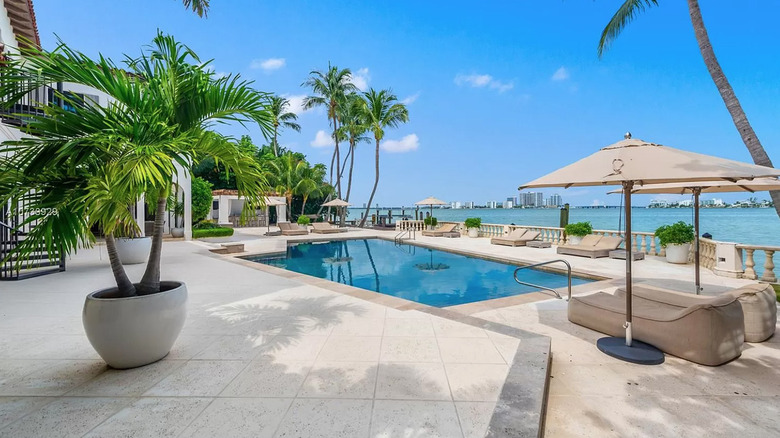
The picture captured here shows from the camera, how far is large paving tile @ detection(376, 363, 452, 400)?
2.59 meters

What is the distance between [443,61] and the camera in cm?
2789

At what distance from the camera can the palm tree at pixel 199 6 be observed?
10250mm

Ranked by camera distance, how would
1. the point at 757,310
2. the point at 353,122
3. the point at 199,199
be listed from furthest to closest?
the point at 353,122 < the point at 199,199 < the point at 757,310

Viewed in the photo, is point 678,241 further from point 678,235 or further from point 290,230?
point 290,230

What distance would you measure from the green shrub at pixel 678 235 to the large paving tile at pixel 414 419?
31.6ft

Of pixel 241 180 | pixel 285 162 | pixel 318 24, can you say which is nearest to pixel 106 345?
pixel 241 180

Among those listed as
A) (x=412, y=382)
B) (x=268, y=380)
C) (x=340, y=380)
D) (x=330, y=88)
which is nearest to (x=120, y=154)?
(x=268, y=380)

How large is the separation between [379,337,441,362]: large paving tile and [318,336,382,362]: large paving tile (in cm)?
9

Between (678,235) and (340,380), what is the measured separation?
10.1 m

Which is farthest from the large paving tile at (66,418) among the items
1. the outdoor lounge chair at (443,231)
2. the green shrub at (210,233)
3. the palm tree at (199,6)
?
the outdoor lounge chair at (443,231)

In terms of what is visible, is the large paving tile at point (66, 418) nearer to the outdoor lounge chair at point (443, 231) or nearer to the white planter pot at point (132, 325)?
the white planter pot at point (132, 325)

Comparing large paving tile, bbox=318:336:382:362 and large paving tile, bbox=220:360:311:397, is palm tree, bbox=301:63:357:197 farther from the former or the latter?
large paving tile, bbox=220:360:311:397

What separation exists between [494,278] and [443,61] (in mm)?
24306

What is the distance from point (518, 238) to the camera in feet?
43.6
